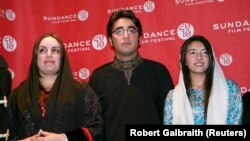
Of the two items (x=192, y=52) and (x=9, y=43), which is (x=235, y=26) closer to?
Answer: (x=192, y=52)

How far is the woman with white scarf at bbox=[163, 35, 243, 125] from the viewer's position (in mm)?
2553

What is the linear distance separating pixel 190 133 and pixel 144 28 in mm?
1457

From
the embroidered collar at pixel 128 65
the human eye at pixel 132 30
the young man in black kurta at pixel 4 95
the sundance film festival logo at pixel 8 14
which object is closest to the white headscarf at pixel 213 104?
the embroidered collar at pixel 128 65

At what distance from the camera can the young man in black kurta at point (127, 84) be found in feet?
8.94

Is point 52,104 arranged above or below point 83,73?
below

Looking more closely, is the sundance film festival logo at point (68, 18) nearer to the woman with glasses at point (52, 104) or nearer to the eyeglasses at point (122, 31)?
the eyeglasses at point (122, 31)

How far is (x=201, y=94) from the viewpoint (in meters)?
2.66

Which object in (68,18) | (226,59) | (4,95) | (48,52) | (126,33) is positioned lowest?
(4,95)

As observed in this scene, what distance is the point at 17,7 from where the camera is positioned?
12.3 ft

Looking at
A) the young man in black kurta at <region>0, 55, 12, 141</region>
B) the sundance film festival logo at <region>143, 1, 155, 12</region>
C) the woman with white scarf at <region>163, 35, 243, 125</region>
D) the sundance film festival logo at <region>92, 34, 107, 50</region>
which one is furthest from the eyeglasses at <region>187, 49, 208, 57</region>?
the young man in black kurta at <region>0, 55, 12, 141</region>

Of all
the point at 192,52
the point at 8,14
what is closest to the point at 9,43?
the point at 8,14

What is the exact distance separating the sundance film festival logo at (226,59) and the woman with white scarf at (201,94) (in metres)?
0.63

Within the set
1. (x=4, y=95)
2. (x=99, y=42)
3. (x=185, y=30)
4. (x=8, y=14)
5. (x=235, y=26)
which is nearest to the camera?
(x=4, y=95)

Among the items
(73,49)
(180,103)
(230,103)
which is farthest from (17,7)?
(230,103)
